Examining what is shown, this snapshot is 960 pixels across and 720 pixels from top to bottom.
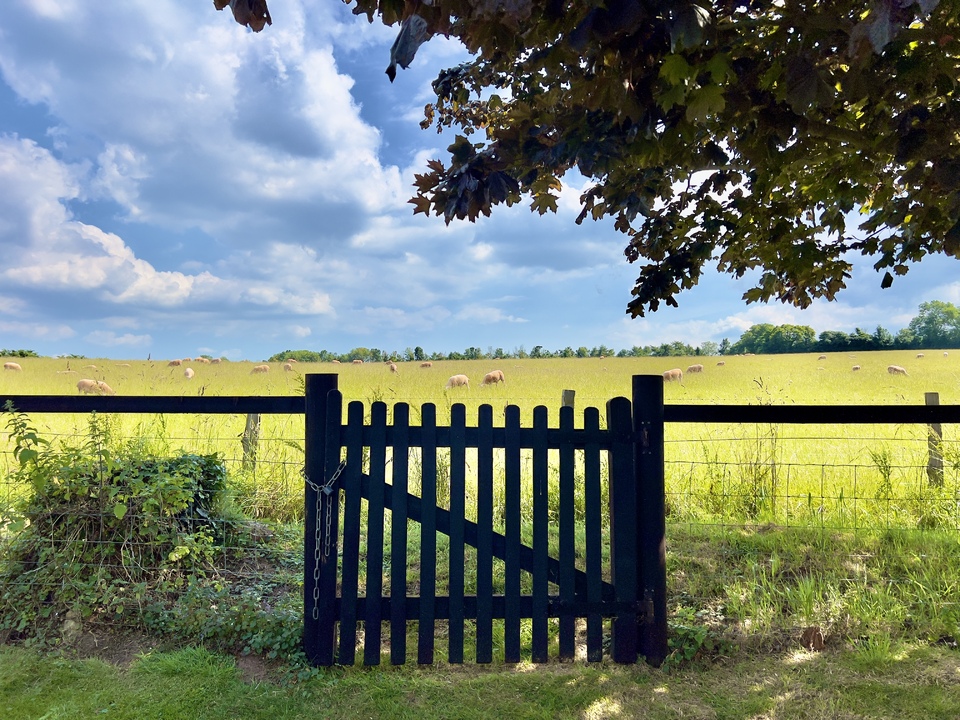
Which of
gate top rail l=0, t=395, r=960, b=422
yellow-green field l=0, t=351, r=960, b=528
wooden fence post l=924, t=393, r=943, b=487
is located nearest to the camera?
gate top rail l=0, t=395, r=960, b=422

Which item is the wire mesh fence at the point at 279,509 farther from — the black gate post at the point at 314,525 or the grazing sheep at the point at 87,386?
the grazing sheep at the point at 87,386

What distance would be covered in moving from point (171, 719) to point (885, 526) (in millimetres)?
5260

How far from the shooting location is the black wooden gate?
2.95 meters

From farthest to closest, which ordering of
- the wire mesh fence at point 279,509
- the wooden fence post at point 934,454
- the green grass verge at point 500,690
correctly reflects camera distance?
1. the wooden fence post at point 934,454
2. the wire mesh fence at point 279,509
3. the green grass verge at point 500,690

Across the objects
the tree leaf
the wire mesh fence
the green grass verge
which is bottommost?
the green grass verge

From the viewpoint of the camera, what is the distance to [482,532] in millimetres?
3000

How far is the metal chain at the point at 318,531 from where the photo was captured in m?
2.95

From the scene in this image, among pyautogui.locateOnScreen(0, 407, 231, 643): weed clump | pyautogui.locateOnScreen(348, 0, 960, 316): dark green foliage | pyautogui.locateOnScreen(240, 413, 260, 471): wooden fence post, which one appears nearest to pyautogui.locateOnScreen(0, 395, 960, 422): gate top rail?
pyautogui.locateOnScreen(0, 407, 231, 643): weed clump

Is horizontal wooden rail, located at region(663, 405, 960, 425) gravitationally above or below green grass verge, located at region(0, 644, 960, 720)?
above

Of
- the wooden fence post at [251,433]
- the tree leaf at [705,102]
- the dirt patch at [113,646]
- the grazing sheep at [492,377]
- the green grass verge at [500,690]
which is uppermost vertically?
the tree leaf at [705,102]

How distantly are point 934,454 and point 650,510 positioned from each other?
4.49m

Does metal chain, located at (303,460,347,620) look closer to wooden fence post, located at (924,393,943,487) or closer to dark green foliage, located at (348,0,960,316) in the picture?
dark green foliage, located at (348,0,960,316)

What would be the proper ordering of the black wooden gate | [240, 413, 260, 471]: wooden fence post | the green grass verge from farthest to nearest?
[240, 413, 260, 471]: wooden fence post
the black wooden gate
the green grass verge

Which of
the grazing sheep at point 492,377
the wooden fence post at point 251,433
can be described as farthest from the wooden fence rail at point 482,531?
the grazing sheep at point 492,377
